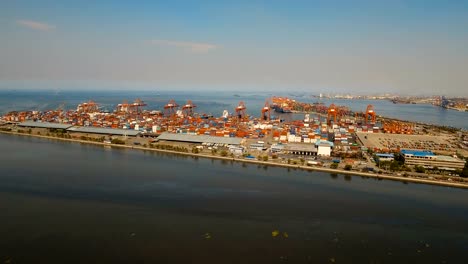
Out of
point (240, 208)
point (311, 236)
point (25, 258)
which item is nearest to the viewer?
point (25, 258)

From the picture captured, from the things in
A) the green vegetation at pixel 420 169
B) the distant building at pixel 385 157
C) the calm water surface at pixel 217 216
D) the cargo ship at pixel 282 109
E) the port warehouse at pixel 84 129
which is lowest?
the calm water surface at pixel 217 216

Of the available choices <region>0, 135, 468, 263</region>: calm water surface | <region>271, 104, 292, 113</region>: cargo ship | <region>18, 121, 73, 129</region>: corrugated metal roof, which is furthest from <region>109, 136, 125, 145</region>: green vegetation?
<region>271, 104, 292, 113</region>: cargo ship

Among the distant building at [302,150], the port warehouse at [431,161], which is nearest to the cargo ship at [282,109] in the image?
the distant building at [302,150]

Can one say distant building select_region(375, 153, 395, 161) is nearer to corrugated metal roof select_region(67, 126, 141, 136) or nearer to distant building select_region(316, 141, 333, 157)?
distant building select_region(316, 141, 333, 157)

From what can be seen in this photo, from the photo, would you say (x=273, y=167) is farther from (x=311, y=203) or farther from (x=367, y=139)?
(x=367, y=139)

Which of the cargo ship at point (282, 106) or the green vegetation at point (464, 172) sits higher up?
the cargo ship at point (282, 106)

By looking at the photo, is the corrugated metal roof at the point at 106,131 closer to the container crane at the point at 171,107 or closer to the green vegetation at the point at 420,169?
the container crane at the point at 171,107

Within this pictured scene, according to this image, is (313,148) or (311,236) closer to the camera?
(311,236)

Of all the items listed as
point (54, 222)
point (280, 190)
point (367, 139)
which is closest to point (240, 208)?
point (280, 190)
